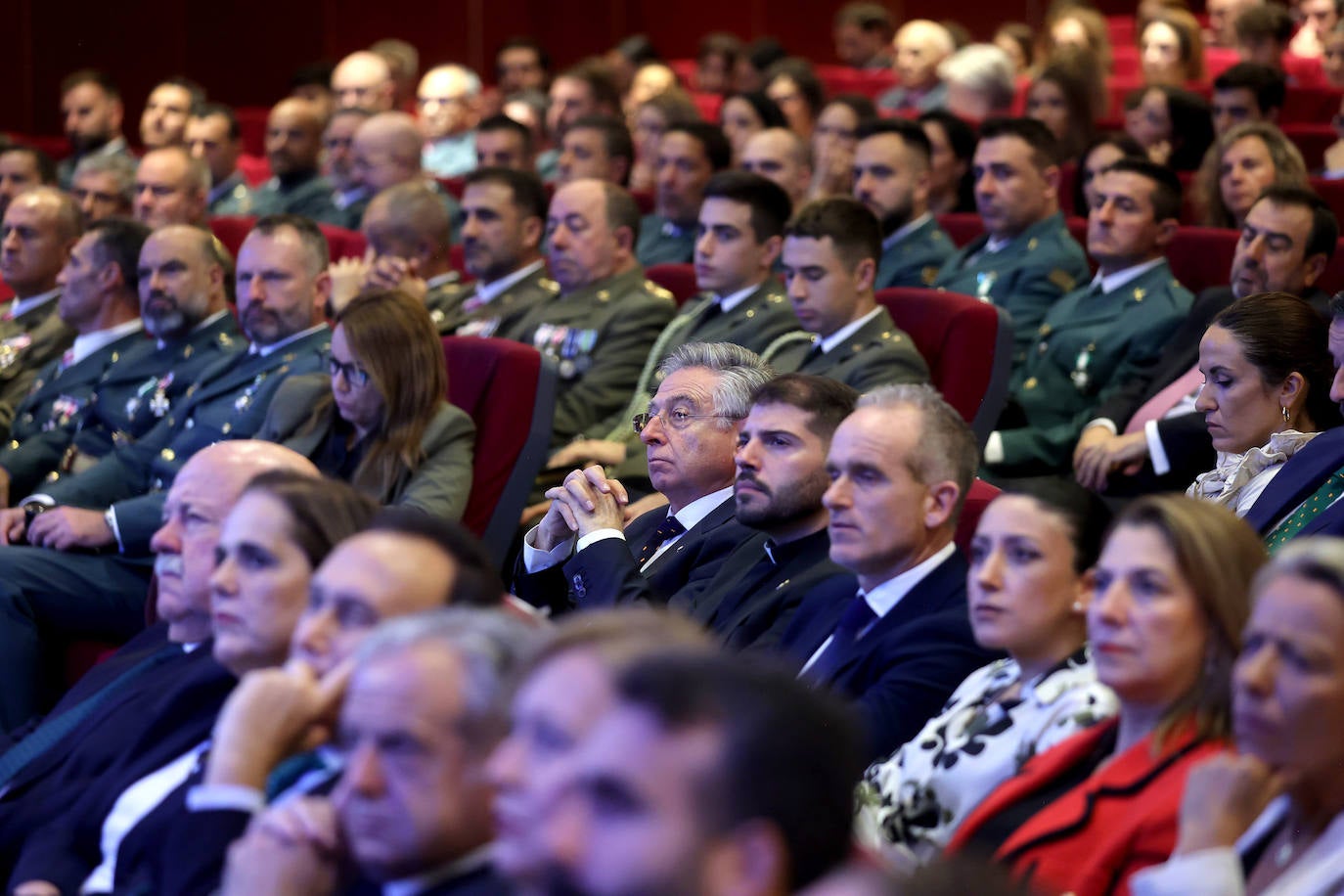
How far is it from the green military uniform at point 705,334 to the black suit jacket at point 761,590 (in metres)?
1.22

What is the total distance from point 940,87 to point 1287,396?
5.10m

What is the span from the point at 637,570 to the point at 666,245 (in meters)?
3.01

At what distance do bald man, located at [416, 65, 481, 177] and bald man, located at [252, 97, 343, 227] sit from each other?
863mm

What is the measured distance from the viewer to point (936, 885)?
1.01m

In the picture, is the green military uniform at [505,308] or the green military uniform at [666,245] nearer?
the green military uniform at [505,308]

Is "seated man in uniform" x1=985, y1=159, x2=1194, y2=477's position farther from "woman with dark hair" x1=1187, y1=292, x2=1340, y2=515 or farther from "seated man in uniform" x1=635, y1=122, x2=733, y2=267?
"seated man in uniform" x1=635, y1=122, x2=733, y2=267

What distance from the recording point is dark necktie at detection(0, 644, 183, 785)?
234 centimetres

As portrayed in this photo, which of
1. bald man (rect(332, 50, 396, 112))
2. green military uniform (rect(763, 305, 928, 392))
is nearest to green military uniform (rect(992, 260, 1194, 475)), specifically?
green military uniform (rect(763, 305, 928, 392))

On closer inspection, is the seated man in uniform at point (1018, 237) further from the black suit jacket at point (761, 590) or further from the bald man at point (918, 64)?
the bald man at point (918, 64)

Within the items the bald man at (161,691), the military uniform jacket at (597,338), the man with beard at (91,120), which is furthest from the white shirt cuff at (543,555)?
the man with beard at (91,120)

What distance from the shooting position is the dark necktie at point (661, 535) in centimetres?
302

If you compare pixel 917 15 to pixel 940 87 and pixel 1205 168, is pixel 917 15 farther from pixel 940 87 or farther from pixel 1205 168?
pixel 1205 168

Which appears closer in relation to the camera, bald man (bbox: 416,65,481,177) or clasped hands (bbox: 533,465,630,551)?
clasped hands (bbox: 533,465,630,551)

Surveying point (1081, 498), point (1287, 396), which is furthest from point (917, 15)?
point (1081, 498)
